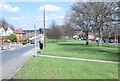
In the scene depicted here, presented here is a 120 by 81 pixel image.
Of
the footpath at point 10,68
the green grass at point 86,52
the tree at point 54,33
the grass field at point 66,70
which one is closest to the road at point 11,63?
the footpath at point 10,68

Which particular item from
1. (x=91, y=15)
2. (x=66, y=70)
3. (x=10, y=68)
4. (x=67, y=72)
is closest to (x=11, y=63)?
(x=10, y=68)

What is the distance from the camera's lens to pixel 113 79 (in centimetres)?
1173

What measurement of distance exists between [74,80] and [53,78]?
3.34ft

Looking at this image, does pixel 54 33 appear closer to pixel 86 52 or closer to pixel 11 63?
pixel 86 52

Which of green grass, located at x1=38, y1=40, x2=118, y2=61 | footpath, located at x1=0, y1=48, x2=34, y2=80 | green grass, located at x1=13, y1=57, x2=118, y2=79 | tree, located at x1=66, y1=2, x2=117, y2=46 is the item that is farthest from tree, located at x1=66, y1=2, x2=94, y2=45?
green grass, located at x1=13, y1=57, x2=118, y2=79

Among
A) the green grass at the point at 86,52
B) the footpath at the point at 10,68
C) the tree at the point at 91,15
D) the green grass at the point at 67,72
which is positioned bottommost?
the green grass at the point at 86,52

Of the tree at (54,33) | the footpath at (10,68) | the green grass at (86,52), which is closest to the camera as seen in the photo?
the footpath at (10,68)

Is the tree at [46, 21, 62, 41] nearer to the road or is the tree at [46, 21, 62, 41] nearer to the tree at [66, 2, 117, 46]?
the tree at [66, 2, 117, 46]

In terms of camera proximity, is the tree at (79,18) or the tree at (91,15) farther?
the tree at (79,18)

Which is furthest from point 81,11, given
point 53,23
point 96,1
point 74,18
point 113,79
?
point 53,23

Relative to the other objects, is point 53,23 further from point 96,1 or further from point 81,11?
point 96,1

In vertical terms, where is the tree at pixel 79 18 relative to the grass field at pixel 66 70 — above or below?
above

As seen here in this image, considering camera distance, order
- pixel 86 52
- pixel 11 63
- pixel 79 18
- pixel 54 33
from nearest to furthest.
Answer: pixel 11 63, pixel 86 52, pixel 79 18, pixel 54 33

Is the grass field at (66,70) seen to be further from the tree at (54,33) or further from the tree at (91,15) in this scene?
the tree at (54,33)
